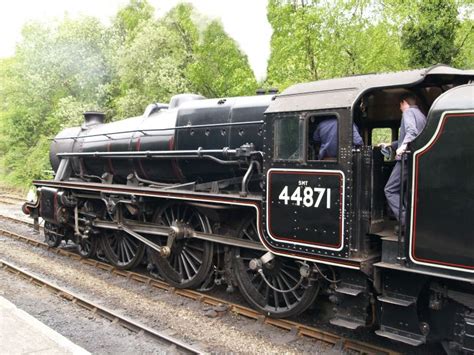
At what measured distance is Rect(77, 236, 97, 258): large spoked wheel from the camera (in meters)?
9.35

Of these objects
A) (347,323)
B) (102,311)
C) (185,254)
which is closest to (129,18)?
(185,254)

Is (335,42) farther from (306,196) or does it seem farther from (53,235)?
(306,196)

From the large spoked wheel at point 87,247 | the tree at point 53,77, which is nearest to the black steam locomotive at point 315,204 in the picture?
the large spoked wheel at point 87,247

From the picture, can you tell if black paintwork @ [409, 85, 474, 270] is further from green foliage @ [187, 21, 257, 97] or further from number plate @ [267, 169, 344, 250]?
green foliage @ [187, 21, 257, 97]

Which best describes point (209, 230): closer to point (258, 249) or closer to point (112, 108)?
point (258, 249)

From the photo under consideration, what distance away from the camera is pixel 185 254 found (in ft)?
23.9

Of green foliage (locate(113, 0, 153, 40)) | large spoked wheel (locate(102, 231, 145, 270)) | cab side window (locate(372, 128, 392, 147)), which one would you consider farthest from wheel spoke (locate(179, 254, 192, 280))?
green foliage (locate(113, 0, 153, 40))

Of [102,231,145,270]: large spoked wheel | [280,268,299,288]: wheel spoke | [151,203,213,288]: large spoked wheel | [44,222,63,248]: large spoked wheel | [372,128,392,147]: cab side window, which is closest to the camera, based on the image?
[280,268,299,288]: wheel spoke

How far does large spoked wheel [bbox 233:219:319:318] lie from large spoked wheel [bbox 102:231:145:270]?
2.58 meters

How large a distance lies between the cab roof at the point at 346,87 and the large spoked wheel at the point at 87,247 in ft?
18.8

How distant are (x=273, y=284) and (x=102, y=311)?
2.56 m

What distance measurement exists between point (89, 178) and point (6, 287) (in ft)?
9.51

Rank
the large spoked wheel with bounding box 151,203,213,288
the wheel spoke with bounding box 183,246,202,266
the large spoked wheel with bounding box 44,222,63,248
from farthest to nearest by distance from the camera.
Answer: the large spoked wheel with bounding box 44,222,63,248 < the wheel spoke with bounding box 183,246,202,266 < the large spoked wheel with bounding box 151,203,213,288

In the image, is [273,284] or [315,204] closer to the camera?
[315,204]
